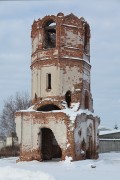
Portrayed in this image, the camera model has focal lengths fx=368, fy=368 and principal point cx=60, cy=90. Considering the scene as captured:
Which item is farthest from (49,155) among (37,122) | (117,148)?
(117,148)

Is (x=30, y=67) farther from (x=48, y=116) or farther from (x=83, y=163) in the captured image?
(x=83, y=163)

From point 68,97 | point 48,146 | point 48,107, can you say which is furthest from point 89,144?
point 48,107

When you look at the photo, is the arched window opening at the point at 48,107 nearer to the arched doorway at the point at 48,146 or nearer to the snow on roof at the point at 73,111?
the snow on roof at the point at 73,111

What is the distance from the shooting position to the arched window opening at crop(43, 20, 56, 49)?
930 inches

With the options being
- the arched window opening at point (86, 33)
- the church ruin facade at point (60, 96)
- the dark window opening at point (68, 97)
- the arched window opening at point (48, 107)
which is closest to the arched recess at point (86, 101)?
the church ruin facade at point (60, 96)

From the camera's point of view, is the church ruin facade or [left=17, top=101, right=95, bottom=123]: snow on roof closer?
[left=17, top=101, right=95, bottom=123]: snow on roof

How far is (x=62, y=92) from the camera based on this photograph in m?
22.3

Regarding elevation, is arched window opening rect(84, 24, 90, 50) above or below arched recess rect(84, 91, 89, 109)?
above

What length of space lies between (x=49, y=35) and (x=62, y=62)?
3095 millimetres

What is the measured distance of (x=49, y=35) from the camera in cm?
2470

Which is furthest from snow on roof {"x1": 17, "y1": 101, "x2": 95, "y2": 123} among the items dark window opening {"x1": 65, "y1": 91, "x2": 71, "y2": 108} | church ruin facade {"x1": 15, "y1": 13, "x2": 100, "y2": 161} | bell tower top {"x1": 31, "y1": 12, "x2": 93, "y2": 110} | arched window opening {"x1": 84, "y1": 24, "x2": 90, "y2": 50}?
arched window opening {"x1": 84, "y1": 24, "x2": 90, "y2": 50}

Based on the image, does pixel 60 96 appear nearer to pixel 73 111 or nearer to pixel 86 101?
pixel 73 111

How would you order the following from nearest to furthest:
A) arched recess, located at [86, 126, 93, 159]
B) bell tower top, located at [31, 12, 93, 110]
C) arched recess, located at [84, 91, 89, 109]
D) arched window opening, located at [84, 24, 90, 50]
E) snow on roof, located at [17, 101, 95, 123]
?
snow on roof, located at [17, 101, 95, 123]
bell tower top, located at [31, 12, 93, 110]
arched recess, located at [86, 126, 93, 159]
arched recess, located at [84, 91, 89, 109]
arched window opening, located at [84, 24, 90, 50]

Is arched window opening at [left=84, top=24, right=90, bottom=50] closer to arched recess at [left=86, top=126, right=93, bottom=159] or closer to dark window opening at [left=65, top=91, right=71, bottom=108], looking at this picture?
dark window opening at [left=65, top=91, right=71, bottom=108]
